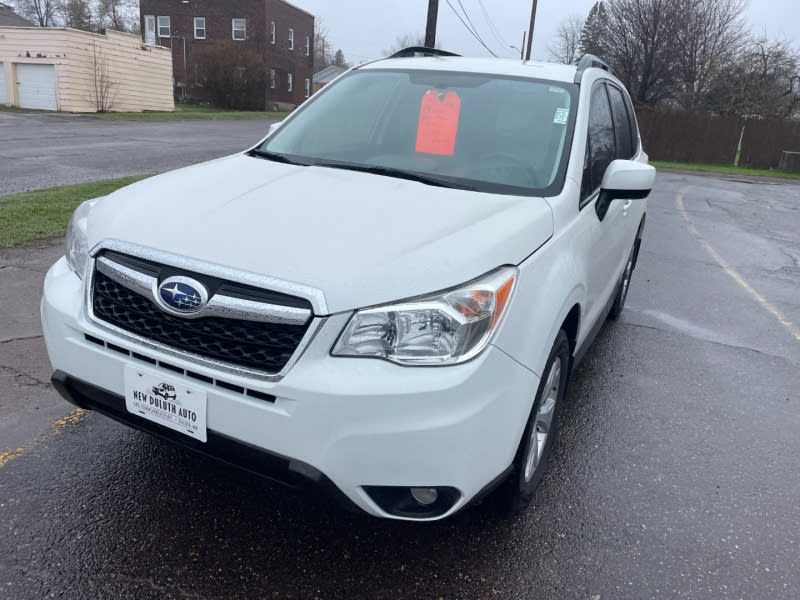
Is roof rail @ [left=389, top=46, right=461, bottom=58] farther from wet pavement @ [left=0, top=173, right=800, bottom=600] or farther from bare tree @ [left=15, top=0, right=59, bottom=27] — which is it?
bare tree @ [left=15, top=0, right=59, bottom=27]

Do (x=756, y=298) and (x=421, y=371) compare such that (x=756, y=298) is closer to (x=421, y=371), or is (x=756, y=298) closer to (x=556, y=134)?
(x=556, y=134)

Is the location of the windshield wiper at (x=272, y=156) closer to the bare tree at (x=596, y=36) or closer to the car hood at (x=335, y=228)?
the car hood at (x=335, y=228)

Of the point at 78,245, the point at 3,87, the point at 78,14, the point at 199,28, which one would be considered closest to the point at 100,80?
the point at 3,87

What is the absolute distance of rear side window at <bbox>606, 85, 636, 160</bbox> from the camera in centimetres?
436

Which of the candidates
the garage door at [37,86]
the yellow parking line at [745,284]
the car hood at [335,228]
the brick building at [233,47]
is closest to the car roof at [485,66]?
the car hood at [335,228]

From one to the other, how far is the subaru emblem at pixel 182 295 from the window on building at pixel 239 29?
48.8 metres

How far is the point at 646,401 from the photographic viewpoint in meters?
4.08

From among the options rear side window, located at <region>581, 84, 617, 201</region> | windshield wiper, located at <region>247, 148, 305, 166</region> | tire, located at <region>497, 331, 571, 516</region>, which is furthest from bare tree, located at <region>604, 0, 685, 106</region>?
tire, located at <region>497, 331, 571, 516</region>

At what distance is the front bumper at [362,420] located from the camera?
1969 millimetres

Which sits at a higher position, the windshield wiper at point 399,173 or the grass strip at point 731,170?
the windshield wiper at point 399,173

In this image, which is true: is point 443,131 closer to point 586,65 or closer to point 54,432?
point 586,65

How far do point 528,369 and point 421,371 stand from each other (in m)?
0.47

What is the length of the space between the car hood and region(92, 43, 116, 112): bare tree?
30.8 meters

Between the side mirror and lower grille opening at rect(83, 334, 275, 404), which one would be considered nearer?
lower grille opening at rect(83, 334, 275, 404)
